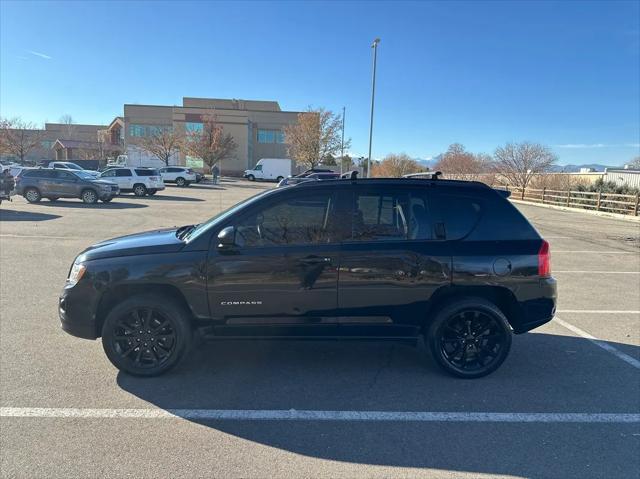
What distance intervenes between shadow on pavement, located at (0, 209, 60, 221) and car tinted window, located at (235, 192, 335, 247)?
13732 mm

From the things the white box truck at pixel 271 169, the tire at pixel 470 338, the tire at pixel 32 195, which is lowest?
the tire at pixel 470 338

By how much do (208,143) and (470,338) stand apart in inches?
2139

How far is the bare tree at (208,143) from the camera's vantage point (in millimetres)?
54344

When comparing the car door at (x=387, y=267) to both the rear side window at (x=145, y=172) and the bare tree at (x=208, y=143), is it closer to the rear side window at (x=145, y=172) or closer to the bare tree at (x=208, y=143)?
the rear side window at (x=145, y=172)

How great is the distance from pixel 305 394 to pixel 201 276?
1.37 meters

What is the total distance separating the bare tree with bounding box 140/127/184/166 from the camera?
54.5 meters

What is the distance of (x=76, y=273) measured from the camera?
3.91 m

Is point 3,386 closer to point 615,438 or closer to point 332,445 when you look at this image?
point 332,445

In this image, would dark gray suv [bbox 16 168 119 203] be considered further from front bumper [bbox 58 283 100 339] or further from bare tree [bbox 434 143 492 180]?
bare tree [bbox 434 143 492 180]

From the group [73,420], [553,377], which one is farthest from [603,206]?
[73,420]

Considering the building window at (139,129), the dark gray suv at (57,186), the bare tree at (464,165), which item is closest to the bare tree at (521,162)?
the bare tree at (464,165)

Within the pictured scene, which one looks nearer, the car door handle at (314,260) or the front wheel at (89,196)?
the car door handle at (314,260)

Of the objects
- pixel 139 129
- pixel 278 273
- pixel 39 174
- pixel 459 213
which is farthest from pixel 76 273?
pixel 139 129

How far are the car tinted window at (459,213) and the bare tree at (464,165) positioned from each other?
37.7 m
